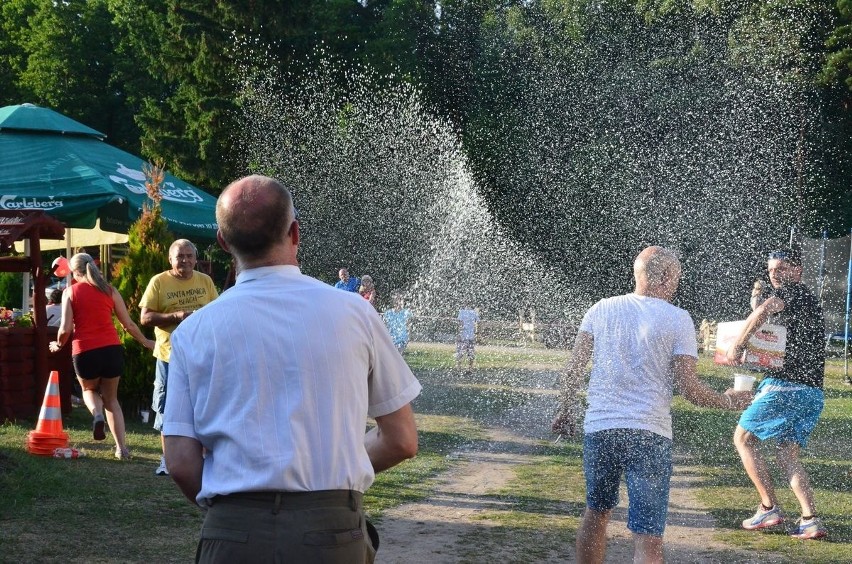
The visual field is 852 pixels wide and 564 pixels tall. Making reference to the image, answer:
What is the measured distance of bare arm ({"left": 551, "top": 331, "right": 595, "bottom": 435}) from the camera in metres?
4.92

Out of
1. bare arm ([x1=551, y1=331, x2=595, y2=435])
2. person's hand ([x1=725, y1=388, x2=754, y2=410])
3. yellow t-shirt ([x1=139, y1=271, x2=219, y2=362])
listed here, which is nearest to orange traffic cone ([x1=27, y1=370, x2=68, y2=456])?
yellow t-shirt ([x1=139, y1=271, x2=219, y2=362])

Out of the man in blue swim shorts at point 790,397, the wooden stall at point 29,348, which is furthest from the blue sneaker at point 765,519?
the wooden stall at point 29,348

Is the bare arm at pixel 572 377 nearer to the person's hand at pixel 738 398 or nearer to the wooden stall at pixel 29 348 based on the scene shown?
the person's hand at pixel 738 398

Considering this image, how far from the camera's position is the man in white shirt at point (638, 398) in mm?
4484

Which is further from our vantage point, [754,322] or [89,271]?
[89,271]

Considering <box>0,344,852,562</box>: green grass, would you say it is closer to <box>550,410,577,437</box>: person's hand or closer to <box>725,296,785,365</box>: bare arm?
<box>550,410,577,437</box>: person's hand

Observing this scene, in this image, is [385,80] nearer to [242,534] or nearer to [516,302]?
[516,302]

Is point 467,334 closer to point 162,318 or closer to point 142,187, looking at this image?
point 142,187

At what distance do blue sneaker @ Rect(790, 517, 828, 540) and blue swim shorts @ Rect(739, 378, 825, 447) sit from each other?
0.51 metres

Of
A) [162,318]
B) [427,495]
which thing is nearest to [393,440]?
[427,495]

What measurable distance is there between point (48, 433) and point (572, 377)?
5295 millimetres

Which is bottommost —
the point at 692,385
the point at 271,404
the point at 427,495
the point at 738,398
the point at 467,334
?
the point at 427,495

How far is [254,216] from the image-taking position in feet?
8.21

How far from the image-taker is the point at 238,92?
109 ft
